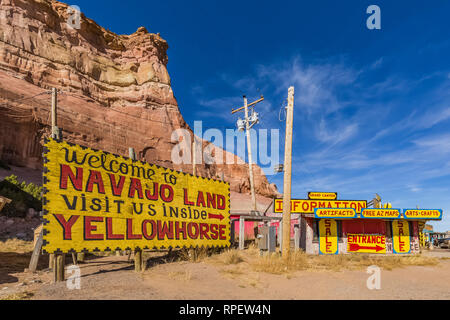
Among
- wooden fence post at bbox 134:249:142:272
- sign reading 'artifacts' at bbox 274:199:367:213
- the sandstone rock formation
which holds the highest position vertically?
the sandstone rock formation

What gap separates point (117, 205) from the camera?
31.5 ft

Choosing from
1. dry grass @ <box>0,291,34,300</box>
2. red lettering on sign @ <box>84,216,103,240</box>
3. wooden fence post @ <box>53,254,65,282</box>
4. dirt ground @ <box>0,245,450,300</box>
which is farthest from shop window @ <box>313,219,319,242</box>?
dry grass @ <box>0,291,34,300</box>

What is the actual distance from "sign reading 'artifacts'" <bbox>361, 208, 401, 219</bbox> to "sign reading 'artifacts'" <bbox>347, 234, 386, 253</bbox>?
57.3 inches

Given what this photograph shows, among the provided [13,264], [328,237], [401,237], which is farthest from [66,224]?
[401,237]

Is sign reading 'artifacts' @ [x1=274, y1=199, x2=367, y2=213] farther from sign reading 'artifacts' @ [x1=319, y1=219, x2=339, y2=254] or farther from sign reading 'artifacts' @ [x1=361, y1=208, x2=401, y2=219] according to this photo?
sign reading 'artifacts' @ [x1=319, y1=219, x2=339, y2=254]

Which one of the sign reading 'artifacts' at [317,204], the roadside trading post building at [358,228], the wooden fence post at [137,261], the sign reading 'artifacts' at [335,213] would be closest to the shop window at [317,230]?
the roadside trading post building at [358,228]

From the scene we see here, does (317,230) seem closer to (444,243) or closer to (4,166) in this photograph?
(444,243)

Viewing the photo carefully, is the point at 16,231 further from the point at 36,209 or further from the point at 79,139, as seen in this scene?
the point at 79,139

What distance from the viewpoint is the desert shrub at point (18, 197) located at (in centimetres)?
2166

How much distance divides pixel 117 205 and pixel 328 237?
11.8m

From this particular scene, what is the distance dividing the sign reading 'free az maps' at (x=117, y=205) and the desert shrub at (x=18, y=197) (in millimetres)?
17180

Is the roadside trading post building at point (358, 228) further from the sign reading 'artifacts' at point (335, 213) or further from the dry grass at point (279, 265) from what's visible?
the dry grass at point (279, 265)

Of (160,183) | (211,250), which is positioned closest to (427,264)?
(211,250)

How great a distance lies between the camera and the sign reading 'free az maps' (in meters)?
8.12
